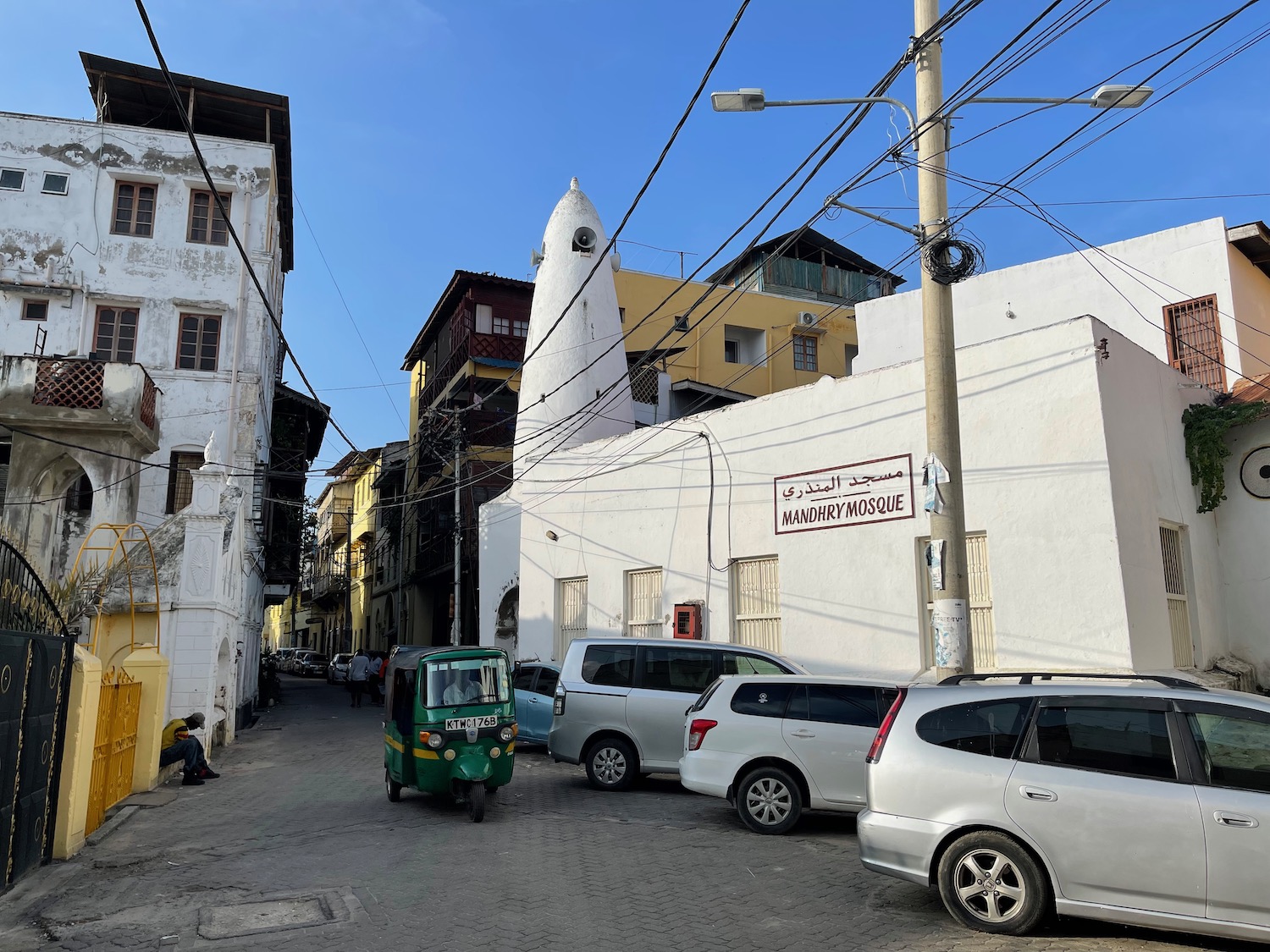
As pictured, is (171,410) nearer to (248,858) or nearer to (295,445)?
(295,445)

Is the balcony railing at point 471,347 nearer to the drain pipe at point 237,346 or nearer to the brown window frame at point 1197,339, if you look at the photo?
the drain pipe at point 237,346

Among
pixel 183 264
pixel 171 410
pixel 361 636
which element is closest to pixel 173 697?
pixel 171 410

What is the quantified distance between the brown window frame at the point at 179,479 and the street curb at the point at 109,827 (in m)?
13.2

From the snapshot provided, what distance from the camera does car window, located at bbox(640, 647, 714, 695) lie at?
12.5 meters

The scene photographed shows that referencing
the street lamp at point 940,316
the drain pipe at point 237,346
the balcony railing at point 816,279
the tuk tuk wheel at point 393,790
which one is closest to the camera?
the street lamp at point 940,316

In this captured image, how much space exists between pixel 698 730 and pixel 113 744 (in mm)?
6883

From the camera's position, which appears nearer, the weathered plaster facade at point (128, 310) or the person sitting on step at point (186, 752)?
the person sitting on step at point (186, 752)

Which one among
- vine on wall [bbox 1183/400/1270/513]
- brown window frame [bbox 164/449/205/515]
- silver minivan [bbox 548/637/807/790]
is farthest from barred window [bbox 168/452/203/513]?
vine on wall [bbox 1183/400/1270/513]

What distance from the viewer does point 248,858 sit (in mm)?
9180

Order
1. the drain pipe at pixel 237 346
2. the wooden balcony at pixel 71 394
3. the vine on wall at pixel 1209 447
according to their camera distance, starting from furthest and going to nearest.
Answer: the drain pipe at pixel 237 346
the wooden balcony at pixel 71 394
the vine on wall at pixel 1209 447

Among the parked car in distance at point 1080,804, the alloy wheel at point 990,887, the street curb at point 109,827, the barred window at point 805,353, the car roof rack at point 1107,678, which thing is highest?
the barred window at point 805,353

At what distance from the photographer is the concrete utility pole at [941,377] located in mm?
9062

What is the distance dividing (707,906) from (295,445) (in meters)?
31.2

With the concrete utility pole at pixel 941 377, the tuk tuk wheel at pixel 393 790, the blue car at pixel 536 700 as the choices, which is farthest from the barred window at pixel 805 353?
the tuk tuk wheel at pixel 393 790
